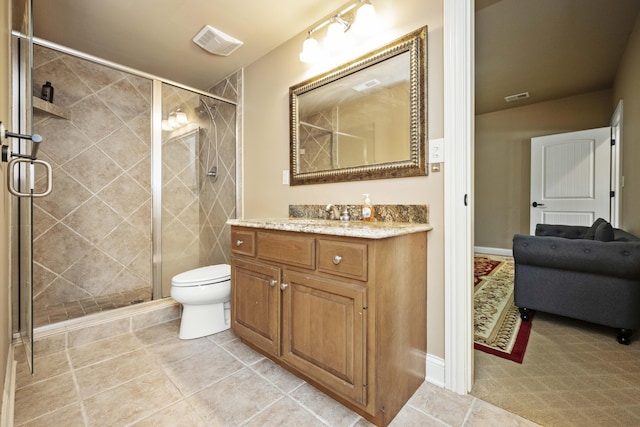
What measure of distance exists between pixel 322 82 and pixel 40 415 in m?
2.25

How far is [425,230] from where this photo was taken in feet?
4.46

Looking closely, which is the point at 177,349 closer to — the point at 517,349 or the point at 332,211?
the point at 332,211

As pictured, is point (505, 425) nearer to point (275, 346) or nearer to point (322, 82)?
point (275, 346)

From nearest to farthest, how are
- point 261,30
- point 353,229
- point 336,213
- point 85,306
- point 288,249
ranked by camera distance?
point 353,229
point 288,249
point 336,213
point 261,30
point 85,306

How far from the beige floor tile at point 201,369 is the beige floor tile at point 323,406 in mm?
411

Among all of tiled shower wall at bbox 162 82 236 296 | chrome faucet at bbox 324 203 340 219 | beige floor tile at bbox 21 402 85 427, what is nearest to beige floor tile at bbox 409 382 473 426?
chrome faucet at bbox 324 203 340 219

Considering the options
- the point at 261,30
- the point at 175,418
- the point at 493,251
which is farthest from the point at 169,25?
the point at 493,251

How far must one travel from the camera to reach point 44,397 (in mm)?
1271

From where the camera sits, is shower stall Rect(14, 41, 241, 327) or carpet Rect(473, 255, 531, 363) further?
shower stall Rect(14, 41, 241, 327)

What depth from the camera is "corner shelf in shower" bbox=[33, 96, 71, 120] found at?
6.45 feet

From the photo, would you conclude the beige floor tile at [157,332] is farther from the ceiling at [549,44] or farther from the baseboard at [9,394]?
the ceiling at [549,44]

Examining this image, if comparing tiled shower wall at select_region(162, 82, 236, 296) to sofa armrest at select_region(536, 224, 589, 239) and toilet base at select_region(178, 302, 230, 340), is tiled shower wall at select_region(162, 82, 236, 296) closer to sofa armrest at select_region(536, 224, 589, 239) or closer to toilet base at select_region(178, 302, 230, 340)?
toilet base at select_region(178, 302, 230, 340)

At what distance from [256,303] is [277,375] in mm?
385

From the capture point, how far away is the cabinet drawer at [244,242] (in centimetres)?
160
